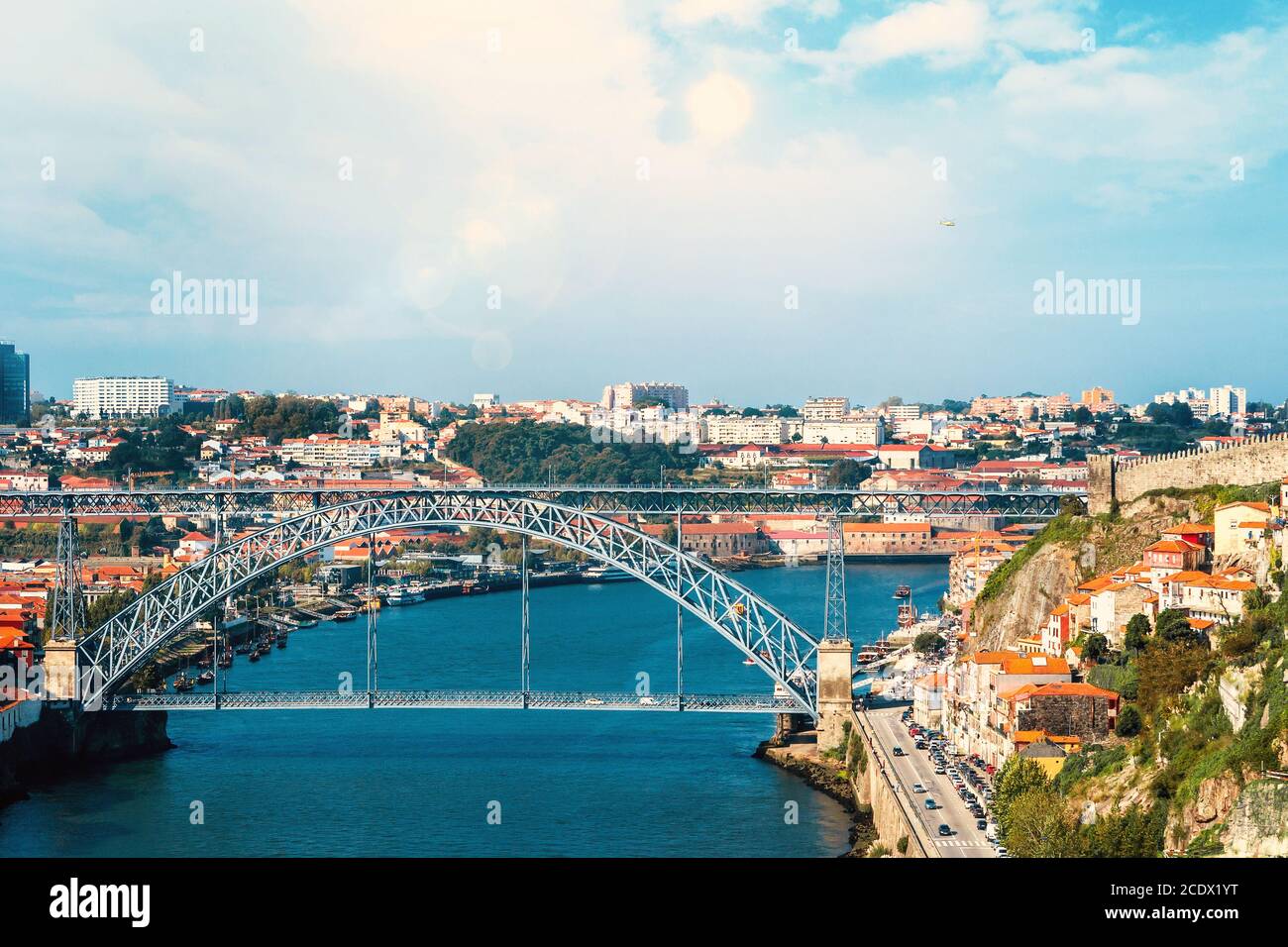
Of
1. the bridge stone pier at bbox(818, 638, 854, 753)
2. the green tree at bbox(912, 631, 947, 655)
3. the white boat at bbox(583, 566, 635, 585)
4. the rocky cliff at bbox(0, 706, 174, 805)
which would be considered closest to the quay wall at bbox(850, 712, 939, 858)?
the bridge stone pier at bbox(818, 638, 854, 753)

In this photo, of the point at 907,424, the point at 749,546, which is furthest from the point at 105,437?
the point at 907,424

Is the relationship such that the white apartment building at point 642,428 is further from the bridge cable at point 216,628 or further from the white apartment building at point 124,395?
the bridge cable at point 216,628

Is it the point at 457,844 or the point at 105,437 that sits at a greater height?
the point at 105,437

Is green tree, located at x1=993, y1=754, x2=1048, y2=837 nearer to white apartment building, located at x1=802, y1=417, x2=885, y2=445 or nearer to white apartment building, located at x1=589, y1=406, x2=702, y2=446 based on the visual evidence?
white apartment building, located at x1=589, y1=406, x2=702, y2=446

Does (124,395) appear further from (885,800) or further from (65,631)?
(885,800)
